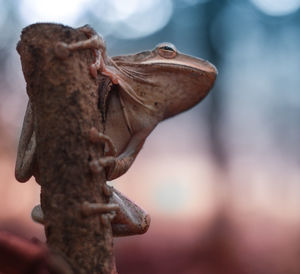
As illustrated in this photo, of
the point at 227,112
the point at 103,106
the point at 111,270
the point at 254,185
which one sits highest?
the point at 103,106

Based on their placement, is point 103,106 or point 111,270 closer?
point 111,270

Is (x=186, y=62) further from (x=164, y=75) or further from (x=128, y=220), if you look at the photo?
(x=128, y=220)

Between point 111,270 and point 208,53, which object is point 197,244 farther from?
point 111,270

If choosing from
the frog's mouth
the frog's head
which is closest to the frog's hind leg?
the frog's head

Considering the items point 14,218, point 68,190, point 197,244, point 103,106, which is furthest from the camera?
point 14,218

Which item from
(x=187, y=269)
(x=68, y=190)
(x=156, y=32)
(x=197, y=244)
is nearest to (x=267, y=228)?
(x=197, y=244)
